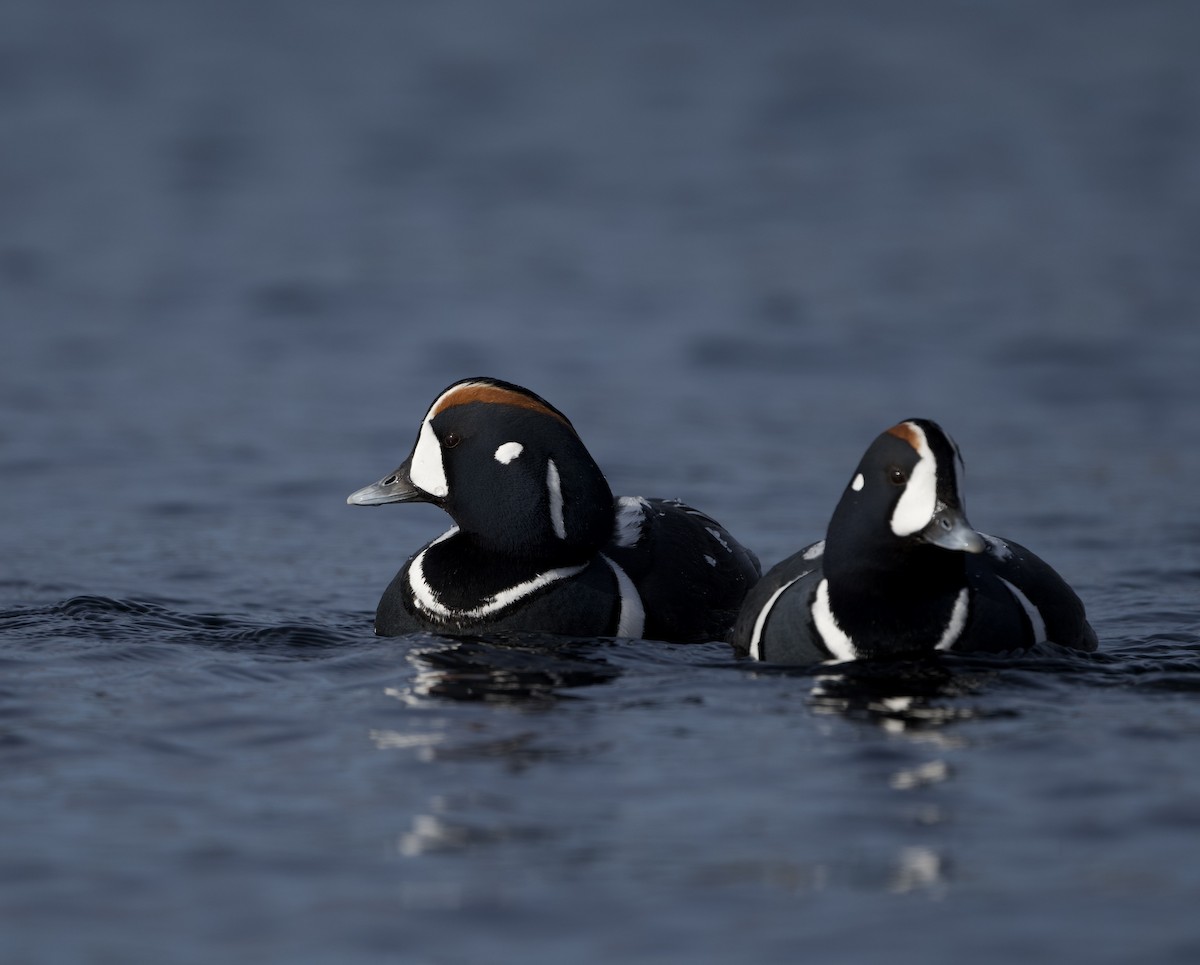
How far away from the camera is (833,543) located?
858 cm

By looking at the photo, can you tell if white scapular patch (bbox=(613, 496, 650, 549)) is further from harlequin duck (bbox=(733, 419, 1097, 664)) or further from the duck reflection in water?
harlequin duck (bbox=(733, 419, 1097, 664))

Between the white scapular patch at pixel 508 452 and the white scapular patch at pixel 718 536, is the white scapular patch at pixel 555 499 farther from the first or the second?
the white scapular patch at pixel 718 536

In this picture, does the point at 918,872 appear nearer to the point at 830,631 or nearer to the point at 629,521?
the point at 830,631

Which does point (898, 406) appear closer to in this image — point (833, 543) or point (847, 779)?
point (833, 543)

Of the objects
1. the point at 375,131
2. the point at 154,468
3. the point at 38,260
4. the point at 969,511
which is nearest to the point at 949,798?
the point at 969,511

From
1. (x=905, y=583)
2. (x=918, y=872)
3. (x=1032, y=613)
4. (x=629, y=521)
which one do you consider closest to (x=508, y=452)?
(x=629, y=521)

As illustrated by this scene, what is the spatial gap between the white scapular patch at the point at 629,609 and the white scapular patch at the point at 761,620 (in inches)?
22.8

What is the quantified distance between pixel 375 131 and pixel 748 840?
17975mm

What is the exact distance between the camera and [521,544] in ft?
30.5

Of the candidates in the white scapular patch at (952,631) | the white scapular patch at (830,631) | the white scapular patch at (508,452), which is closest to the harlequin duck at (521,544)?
the white scapular patch at (508,452)

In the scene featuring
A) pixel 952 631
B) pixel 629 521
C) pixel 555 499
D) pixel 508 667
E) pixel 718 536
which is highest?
pixel 555 499

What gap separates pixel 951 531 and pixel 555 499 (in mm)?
1956

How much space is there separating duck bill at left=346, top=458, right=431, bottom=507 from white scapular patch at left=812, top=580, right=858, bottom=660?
1.97m

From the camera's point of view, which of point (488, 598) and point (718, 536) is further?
point (718, 536)
